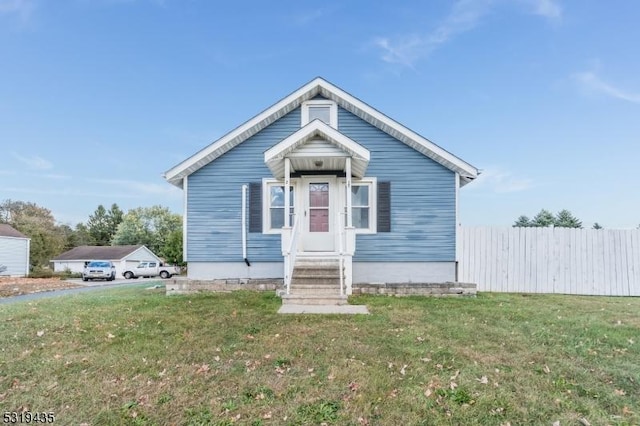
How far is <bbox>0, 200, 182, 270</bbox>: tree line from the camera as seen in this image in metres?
38.1

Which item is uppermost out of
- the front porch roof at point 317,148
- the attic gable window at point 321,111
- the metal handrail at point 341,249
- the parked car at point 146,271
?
the attic gable window at point 321,111

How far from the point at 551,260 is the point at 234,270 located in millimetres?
9747

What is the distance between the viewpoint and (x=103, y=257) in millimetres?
38594

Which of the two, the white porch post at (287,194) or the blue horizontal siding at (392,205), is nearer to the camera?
the white porch post at (287,194)

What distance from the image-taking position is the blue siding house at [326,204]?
1039cm

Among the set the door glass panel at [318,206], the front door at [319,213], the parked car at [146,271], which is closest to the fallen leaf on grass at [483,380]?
the front door at [319,213]

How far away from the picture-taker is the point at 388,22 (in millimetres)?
13773

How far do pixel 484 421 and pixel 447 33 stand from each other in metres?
14.2

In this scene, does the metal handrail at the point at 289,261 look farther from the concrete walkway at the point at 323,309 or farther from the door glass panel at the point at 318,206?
the door glass panel at the point at 318,206

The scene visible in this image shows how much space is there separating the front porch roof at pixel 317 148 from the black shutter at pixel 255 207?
160cm

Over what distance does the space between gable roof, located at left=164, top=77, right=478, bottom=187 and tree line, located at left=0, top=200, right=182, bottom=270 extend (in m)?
31.2

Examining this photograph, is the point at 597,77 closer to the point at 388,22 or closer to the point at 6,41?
the point at 388,22

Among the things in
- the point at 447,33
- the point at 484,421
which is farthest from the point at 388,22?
the point at 484,421

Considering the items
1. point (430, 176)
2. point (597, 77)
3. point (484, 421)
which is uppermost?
point (597, 77)
